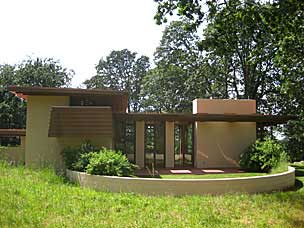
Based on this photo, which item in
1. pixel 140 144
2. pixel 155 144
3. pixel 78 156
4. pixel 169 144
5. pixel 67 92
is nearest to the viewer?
pixel 78 156

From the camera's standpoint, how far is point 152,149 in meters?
20.3

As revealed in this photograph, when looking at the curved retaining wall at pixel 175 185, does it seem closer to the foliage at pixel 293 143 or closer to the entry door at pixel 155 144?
the entry door at pixel 155 144

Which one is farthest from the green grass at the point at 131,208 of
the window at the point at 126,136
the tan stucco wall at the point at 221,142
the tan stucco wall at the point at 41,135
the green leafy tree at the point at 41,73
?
the green leafy tree at the point at 41,73

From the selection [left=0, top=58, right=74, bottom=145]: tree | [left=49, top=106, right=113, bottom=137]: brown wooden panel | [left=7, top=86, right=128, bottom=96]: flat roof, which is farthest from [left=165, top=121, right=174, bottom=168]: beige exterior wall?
[left=0, top=58, right=74, bottom=145]: tree

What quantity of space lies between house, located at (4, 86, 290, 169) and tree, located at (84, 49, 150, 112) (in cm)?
3145

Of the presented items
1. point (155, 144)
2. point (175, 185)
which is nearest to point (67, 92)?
point (155, 144)

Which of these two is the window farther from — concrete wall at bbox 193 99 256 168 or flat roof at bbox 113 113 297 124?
concrete wall at bbox 193 99 256 168

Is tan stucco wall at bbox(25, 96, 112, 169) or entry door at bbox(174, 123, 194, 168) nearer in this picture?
tan stucco wall at bbox(25, 96, 112, 169)

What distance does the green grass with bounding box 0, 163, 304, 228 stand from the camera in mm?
8695

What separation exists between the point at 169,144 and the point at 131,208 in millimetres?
10264

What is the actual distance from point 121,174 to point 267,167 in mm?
8132

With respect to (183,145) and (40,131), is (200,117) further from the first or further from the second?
(40,131)

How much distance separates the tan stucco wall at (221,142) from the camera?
20422 mm

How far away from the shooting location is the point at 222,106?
21281mm
